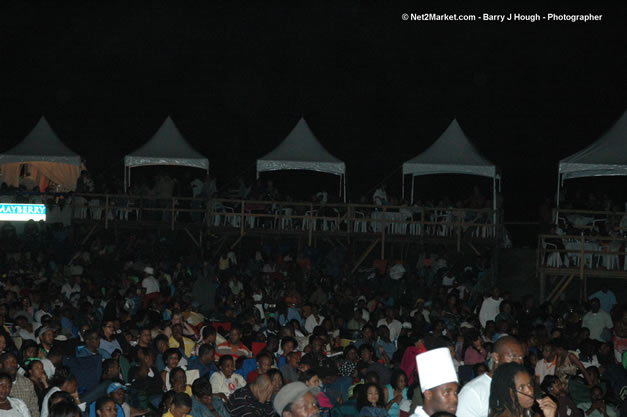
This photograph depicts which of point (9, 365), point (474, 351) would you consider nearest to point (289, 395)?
point (9, 365)

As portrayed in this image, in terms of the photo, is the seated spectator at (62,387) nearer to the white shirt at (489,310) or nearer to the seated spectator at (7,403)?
the seated spectator at (7,403)

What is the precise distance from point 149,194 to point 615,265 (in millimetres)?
11637

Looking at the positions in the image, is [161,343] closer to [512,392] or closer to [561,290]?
[512,392]

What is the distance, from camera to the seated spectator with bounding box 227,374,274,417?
871 centimetres

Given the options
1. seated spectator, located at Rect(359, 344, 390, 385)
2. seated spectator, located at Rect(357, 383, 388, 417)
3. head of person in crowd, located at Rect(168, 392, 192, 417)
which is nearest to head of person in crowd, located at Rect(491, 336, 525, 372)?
head of person in crowd, located at Rect(168, 392, 192, 417)

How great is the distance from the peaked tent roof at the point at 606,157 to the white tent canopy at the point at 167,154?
9.55 meters

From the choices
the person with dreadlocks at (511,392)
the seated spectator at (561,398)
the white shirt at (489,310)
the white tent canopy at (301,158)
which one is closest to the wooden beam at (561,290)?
the white shirt at (489,310)

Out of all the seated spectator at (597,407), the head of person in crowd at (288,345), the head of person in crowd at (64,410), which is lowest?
the seated spectator at (597,407)

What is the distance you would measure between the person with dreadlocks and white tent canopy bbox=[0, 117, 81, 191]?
2259cm

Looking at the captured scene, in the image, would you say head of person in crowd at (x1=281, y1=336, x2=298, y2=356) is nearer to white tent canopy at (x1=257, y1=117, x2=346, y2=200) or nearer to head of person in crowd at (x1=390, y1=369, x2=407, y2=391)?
head of person in crowd at (x1=390, y1=369, x2=407, y2=391)

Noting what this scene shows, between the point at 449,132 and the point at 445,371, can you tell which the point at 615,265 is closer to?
the point at 449,132

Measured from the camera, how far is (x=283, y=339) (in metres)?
12.6

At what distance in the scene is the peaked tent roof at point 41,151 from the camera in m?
27.0

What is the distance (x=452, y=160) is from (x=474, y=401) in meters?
17.6
